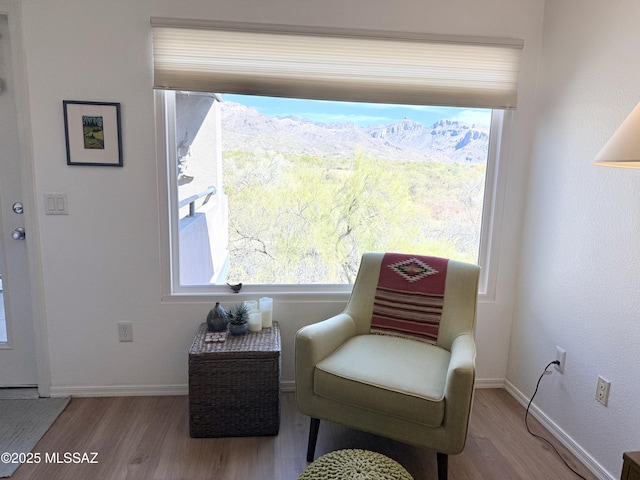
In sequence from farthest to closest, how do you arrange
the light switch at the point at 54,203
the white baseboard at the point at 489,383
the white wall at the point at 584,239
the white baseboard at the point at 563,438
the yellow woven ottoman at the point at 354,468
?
the white baseboard at the point at 489,383
the light switch at the point at 54,203
the white baseboard at the point at 563,438
the white wall at the point at 584,239
the yellow woven ottoman at the point at 354,468

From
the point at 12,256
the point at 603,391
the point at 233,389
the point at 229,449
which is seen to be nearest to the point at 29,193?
the point at 12,256

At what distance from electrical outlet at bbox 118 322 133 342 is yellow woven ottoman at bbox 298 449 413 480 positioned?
1.40m

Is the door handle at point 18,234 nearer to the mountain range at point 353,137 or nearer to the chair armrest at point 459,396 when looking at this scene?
the mountain range at point 353,137

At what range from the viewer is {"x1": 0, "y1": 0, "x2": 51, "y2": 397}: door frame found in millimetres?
1999

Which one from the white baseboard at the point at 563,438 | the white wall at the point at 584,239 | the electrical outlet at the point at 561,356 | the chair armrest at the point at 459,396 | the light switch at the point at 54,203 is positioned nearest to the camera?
the chair armrest at the point at 459,396

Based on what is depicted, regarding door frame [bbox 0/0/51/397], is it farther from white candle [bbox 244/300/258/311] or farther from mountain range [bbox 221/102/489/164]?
white candle [bbox 244/300/258/311]

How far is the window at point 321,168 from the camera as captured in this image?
2.17 meters

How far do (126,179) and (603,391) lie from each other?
251 centimetres

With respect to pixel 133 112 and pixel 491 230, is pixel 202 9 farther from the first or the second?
pixel 491 230

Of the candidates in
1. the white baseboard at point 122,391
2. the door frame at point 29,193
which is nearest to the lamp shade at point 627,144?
the white baseboard at point 122,391

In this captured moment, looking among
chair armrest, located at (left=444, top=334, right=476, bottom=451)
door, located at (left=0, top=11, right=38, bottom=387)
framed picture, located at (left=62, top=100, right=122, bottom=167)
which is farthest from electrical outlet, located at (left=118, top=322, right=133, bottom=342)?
chair armrest, located at (left=444, top=334, right=476, bottom=451)

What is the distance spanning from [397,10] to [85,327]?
7.94 feet

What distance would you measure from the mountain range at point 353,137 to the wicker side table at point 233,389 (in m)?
1.13

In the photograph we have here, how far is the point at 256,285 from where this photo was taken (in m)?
2.38
